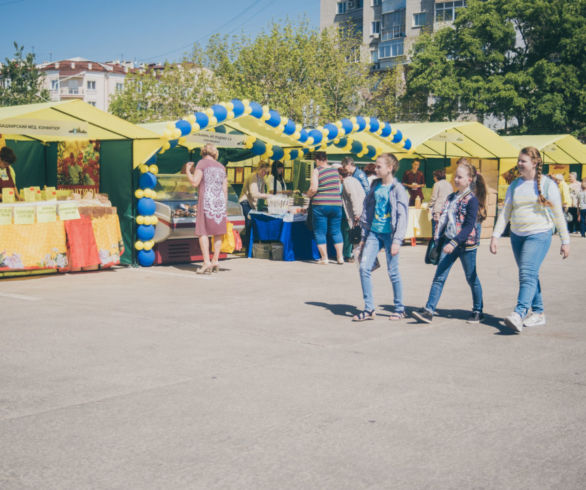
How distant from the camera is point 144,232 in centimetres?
1224

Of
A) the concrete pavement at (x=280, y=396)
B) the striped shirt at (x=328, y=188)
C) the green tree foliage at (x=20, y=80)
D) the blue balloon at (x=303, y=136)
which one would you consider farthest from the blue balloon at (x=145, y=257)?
the green tree foliage at (x=20, y=80)

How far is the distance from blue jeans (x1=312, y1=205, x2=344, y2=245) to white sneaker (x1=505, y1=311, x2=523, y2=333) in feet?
20.6

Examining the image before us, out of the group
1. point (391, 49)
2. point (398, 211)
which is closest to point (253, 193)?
point (398, 211)

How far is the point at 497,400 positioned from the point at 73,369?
3039 millimetres

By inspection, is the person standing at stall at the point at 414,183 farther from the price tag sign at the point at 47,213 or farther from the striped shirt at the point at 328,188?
the price tag sign at the point at 47,213

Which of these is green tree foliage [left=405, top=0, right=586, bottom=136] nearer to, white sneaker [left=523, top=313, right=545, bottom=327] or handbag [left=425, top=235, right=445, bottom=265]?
white sneaker [left=523, top=313, right=545, bottom=327]

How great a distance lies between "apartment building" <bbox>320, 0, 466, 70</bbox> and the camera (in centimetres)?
6019

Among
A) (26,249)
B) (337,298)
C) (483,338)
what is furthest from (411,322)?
(26,249)

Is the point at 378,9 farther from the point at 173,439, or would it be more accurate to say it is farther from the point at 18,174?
the point at 173,439

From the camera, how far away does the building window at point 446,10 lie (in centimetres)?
5850

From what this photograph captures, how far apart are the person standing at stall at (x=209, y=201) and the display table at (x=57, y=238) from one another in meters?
1.40

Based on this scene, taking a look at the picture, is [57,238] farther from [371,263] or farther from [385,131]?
[385,131]

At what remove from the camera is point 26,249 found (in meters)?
10.7

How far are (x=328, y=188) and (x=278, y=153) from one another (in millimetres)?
2661
